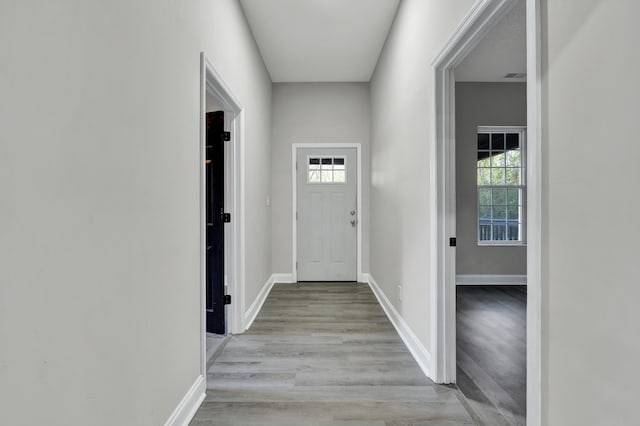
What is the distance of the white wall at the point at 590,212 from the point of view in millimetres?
873

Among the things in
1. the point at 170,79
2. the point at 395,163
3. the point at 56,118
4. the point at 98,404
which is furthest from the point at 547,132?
the point at 395,163

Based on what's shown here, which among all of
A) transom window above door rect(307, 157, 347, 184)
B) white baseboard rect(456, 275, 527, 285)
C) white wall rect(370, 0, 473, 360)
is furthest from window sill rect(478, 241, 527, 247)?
transom window above door rect(307, 157, 347, 184)

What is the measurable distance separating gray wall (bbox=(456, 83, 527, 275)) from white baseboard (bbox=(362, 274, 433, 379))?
1.78 metres

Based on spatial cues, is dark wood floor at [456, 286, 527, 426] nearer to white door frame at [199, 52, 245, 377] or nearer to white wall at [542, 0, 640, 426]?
white wall at [542, 0, 640, 426]

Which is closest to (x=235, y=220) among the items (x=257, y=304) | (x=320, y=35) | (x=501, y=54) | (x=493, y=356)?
(x=257, y=304)

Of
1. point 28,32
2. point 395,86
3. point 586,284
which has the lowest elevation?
point 586,284

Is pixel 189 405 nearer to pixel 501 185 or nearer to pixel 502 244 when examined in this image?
pixel 502 244

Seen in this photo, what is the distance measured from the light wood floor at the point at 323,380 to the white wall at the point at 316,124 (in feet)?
6.83

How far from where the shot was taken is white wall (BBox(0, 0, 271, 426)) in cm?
84

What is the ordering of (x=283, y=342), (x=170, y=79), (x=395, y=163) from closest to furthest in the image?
(x=170, y=79), (x=283, y=342), (x=395, y=163)

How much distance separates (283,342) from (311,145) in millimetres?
3001

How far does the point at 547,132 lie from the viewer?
1154 mm

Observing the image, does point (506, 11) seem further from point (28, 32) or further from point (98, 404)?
point (98, 404)

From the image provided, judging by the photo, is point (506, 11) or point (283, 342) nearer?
point (506, 11)
